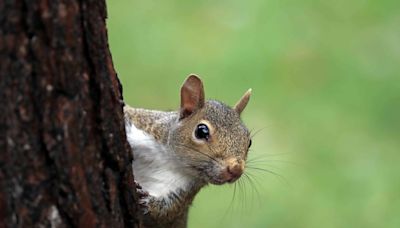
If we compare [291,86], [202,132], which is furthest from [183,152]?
[291,86]

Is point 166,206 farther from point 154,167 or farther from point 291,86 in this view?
point 291,86

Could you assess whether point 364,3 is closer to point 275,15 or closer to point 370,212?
point 275,15

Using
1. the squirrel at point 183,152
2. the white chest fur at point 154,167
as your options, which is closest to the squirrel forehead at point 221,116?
the squirrel at point 183,152

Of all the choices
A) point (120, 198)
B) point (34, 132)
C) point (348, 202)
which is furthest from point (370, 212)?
point (34, 132)

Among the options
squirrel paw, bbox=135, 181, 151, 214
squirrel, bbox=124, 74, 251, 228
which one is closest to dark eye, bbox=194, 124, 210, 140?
squirrel, bbox=124, 74, 251, 228

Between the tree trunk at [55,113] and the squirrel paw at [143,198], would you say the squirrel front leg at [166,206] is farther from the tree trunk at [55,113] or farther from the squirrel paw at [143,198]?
the tree trunk at [55,113]

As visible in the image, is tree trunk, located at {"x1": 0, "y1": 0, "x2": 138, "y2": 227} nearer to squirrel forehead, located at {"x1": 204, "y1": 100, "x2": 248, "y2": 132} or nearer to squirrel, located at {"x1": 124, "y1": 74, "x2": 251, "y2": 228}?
squirrel, located at {"x1": 124, "y1": 74, "x2": 251, "y2": 228}
